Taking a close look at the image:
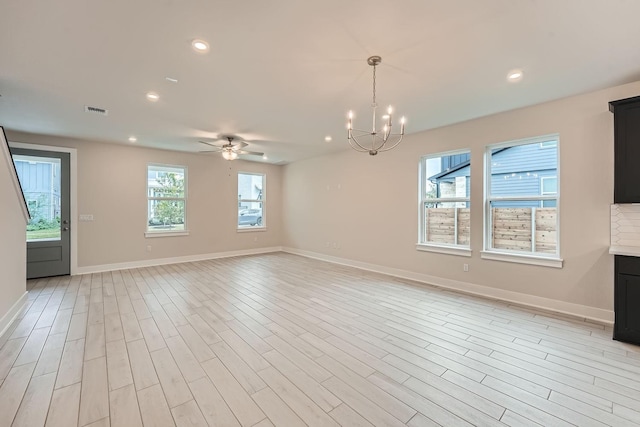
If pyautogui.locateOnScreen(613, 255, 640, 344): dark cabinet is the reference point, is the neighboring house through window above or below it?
above

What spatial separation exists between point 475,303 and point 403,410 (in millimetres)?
2653

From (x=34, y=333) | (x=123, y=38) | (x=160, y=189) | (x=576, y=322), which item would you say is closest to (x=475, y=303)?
(x=576, y=322)

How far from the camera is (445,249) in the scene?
15.5 ft

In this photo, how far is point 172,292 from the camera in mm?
4410

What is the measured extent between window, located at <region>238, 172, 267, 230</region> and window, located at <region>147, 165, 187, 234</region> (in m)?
1.56

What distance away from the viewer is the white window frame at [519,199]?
144 inches

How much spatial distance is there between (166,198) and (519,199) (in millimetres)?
7258

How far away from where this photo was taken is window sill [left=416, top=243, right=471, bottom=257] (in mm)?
4493

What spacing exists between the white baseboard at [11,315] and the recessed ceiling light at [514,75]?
610 centimetres

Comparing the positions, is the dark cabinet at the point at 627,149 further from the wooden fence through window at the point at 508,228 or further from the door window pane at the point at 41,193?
the door window pane at the point at 41,193

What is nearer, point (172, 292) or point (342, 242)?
point (172, 292)

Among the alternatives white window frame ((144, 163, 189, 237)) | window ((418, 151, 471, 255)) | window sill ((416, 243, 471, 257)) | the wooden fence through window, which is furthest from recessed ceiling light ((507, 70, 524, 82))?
white window frame ((144, 163, 189, 237))

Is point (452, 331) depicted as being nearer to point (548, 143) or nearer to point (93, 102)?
point (548, 143)

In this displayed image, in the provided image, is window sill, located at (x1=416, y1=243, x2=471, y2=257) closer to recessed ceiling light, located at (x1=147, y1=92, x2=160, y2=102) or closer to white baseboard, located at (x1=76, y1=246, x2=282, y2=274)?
recessed ceiling light, located at (x1=147, y1=92, x2=160, y2=102)
